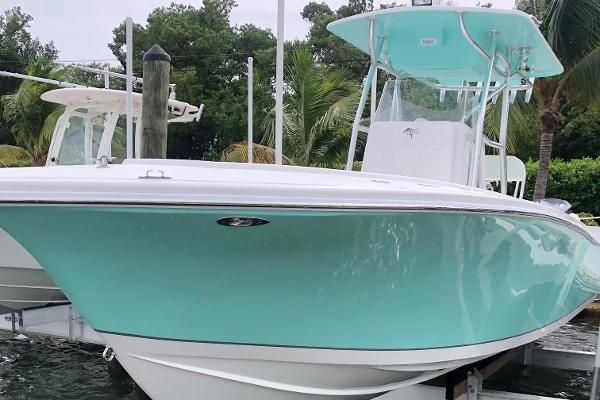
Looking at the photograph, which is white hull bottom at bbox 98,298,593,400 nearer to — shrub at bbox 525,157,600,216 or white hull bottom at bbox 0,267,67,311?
white hull bottom at bbox 0,267,67,311

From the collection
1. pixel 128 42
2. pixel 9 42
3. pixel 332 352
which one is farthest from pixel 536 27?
pixel 9 42

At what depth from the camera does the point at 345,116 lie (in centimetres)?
1220

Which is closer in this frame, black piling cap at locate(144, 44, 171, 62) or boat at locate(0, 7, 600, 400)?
boat at locate(0, 7, 600, 400)

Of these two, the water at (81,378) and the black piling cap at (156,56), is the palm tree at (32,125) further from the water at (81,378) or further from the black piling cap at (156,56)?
the black piling cap at (156,56)

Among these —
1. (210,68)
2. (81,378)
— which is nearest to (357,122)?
(81,378)

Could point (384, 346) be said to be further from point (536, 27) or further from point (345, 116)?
point (345, 116)

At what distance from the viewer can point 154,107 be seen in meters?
5.91

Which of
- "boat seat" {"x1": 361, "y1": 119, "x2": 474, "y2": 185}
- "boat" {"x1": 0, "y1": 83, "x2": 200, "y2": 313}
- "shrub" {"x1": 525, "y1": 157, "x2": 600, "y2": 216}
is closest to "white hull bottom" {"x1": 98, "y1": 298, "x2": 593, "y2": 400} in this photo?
"boat seat" {"x1": 361, "y1": 119, "x2": 474, "y2": 185}

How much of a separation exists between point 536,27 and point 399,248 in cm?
233

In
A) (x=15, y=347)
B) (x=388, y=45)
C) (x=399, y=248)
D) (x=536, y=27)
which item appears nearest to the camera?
(x=399, y=248)

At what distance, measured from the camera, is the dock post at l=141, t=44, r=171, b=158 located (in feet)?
A: 19.4

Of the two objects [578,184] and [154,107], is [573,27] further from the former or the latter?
[154,107]

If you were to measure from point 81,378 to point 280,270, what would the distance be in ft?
12.6

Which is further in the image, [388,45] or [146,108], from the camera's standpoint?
[146,108]
